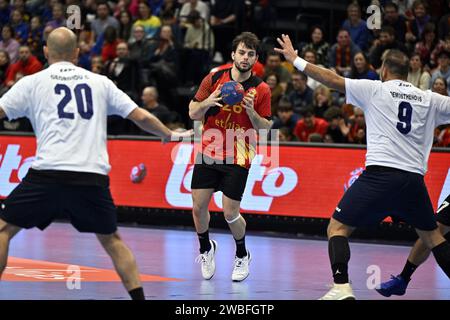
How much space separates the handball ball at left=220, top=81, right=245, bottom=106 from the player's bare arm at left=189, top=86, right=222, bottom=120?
75 millimetres

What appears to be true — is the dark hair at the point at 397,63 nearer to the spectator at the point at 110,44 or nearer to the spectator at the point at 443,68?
the spectator at the point at 443,68

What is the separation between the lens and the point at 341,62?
66.3 feet

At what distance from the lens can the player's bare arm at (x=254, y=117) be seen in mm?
11531

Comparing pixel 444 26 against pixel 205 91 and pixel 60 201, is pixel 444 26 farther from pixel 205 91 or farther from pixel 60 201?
pixel 60 201

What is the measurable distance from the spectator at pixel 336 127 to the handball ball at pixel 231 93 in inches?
267

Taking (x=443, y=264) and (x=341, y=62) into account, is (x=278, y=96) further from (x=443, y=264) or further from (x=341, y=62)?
(x=443, y=264)

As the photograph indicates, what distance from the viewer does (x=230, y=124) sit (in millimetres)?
12023

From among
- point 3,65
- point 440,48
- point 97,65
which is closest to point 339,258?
point 440,48

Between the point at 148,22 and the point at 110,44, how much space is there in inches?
37.1

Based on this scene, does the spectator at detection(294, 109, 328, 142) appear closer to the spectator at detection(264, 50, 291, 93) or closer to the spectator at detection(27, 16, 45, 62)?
the spectator at detection(264, 50, 291, 93)

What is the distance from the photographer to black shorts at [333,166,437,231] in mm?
9719

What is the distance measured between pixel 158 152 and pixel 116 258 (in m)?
9.64

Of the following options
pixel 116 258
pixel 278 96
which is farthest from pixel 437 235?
pixel 278 96
